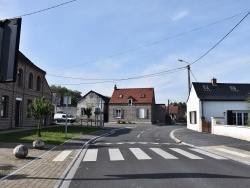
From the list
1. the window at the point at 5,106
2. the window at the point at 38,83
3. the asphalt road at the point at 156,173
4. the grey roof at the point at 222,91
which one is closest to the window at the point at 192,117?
the grey roof at the point at 222,91

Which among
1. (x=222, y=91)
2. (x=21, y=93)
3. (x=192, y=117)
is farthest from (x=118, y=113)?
(x=21, y=93)

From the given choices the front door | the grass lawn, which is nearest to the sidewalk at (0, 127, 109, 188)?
the grass lawn

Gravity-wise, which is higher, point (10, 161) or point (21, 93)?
point (21, 93)

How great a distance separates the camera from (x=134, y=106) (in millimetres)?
60719

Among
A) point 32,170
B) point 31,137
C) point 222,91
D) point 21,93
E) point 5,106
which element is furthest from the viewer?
Result: point 222,91

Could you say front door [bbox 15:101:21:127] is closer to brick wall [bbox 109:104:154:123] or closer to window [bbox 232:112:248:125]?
window [bbox 232:112:248:125]

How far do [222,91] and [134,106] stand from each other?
25566 mm

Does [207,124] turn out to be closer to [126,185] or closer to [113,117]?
[126,185]

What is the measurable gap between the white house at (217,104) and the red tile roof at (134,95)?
22873 millimetres

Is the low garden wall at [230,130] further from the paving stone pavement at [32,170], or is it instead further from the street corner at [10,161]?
the street corner at [10,161]

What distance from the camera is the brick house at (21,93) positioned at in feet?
92.3

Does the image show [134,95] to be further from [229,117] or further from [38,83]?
[229,117]

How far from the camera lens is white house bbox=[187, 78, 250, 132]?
34.2 m

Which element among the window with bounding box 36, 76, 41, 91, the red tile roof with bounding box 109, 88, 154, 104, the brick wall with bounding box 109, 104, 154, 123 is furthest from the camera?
the red tile roof with bounding box 109, 88, 154, 104
